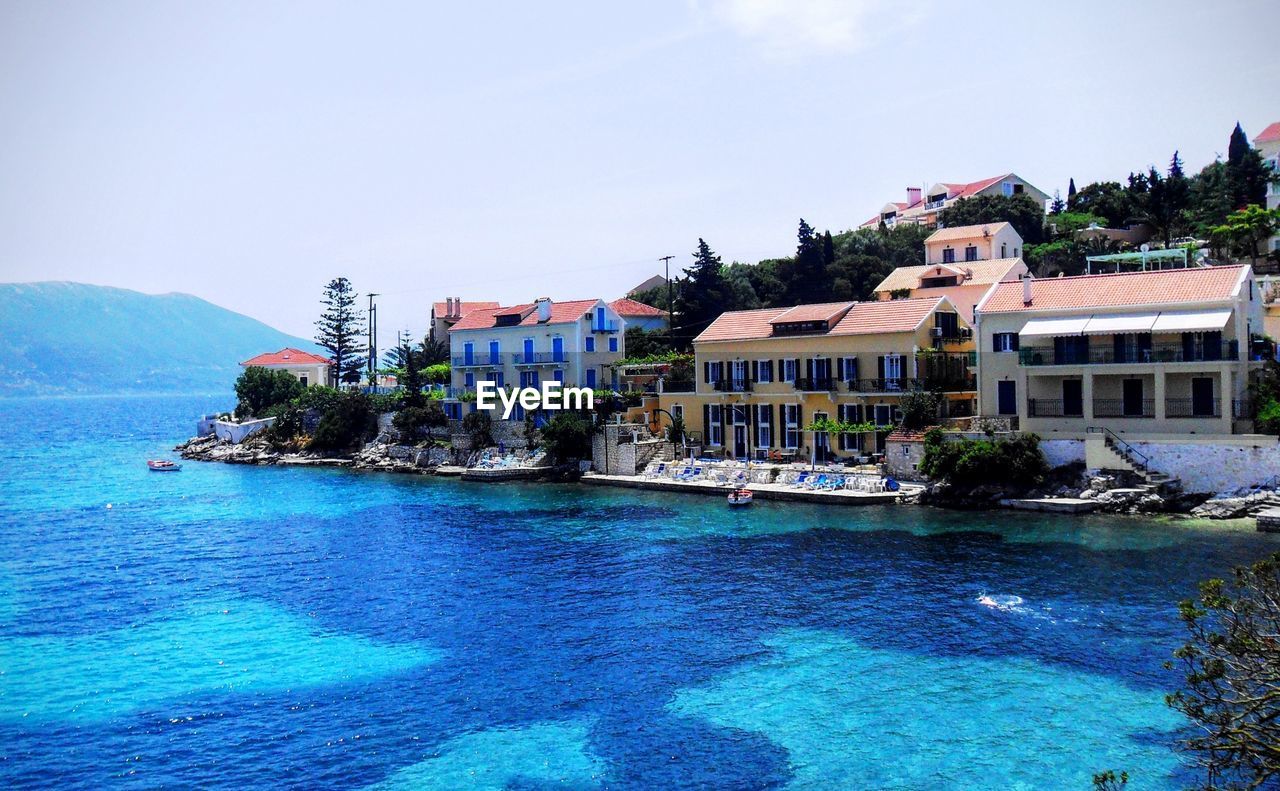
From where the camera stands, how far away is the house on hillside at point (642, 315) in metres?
70.9

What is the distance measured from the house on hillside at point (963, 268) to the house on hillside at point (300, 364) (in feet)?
173

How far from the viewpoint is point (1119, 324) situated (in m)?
39.9

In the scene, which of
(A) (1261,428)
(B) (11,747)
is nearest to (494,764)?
(B) (11,747)

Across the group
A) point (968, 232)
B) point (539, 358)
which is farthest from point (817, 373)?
point (968, 232)

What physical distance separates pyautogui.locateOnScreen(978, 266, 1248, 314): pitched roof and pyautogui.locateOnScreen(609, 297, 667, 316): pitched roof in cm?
3086

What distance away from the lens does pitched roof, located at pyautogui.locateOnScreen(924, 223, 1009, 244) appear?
6906cm

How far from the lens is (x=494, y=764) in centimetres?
1789

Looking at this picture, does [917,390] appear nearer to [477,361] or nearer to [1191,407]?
[1191,407]

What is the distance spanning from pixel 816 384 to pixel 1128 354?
14406 mm

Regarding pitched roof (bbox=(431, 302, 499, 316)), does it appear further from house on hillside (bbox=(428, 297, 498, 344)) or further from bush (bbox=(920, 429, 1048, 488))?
bush (bbox=(920, 429, 1048, 488))

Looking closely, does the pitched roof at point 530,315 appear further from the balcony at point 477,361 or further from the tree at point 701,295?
the tree at point 701,295

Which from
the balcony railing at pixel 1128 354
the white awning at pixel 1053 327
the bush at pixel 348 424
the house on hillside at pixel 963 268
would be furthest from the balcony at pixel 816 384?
the bush at pixel 348 424

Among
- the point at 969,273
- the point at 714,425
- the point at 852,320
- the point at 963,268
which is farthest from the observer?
the point at 963,268

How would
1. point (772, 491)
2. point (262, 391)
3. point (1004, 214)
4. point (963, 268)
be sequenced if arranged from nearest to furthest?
point (772, 491) → point (963, 268) → point (1004, 214) → point (262, 391)
